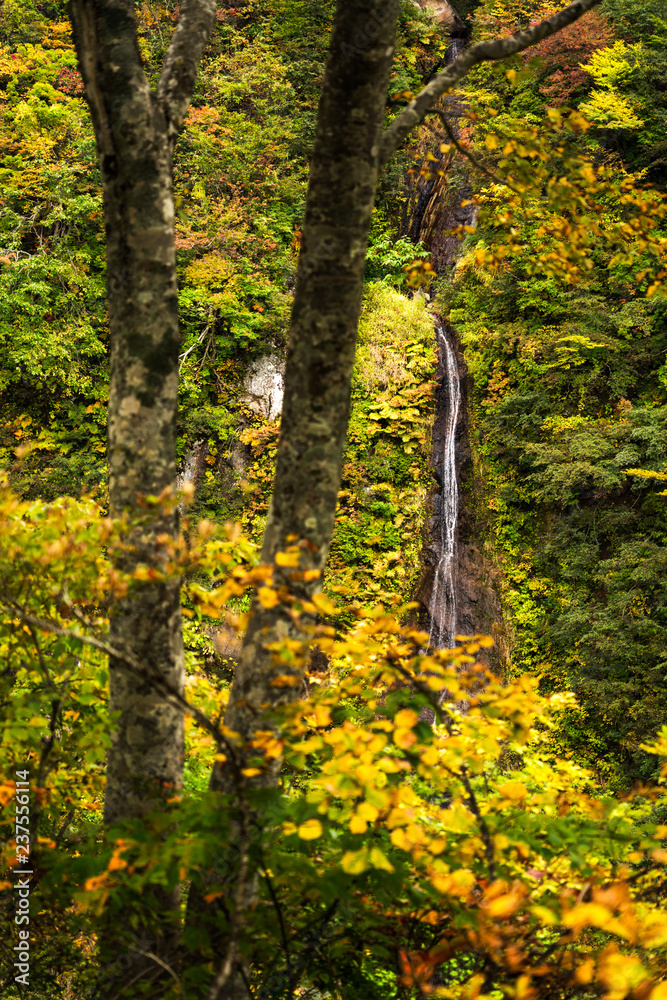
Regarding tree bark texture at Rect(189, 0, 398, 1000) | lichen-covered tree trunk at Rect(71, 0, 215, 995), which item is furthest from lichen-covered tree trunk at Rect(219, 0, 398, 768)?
lichen-covered tree trunk at Rect(71, 0, 215, 995)

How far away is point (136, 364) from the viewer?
7.33 ft

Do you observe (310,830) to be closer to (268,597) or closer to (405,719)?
(405,719)

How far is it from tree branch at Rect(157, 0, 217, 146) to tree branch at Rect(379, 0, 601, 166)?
0.88 metres

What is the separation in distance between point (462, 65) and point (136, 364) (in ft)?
5.56

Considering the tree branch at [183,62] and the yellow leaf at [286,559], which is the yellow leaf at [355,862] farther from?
the tree branch at [183,62]

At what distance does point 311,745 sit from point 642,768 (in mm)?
7013

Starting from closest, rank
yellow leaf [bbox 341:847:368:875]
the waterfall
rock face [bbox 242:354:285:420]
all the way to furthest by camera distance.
Result: 1. yellow leaf [bbox 341:847:368:875]
2. the waterfall
3. rock face [bbox 242:354:285:420]

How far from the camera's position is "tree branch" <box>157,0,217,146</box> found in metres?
2.38

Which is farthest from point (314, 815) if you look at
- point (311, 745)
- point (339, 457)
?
point (339, 457)

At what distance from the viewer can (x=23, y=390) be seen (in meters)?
11.8

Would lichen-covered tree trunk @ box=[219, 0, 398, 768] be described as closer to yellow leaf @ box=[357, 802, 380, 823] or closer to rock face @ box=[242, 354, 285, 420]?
yellow leaf @ box=[357, 802, 380, 823]

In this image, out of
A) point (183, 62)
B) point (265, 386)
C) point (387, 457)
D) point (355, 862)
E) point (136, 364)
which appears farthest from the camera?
point (265, 386)

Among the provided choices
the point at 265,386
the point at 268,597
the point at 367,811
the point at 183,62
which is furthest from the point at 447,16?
the point at 367,811

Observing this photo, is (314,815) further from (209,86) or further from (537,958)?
(209,86)
